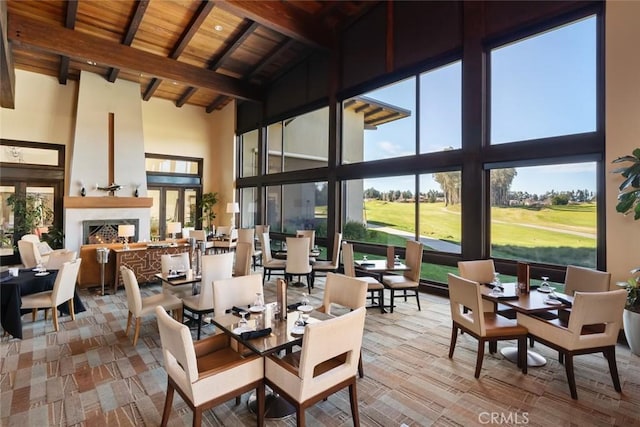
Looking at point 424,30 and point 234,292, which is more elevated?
point 424,30

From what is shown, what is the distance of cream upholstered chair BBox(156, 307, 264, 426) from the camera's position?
177 centimetres

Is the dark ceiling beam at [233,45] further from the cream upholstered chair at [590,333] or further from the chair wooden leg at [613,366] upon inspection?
the chair wooden leg at [613,366]

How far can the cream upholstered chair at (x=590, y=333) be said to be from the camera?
8.14ft

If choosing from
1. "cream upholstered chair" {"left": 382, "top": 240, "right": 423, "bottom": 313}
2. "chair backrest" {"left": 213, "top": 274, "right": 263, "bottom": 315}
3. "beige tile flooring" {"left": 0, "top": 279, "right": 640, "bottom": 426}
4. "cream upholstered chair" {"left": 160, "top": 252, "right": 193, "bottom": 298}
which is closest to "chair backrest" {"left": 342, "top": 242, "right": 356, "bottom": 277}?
"cream upholstered chair" {"left": 382, "top": 240, "right": 423, "bottom": 313}

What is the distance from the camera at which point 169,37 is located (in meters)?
6.98

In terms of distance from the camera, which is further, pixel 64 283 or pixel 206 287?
pixel 64 283

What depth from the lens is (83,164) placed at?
7.88 meters

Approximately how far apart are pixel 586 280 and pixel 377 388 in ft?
8.50

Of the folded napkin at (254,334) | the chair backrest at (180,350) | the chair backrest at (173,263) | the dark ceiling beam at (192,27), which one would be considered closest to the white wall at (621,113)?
the folded napkin at (254,334)

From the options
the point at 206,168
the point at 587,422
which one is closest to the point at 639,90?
the point at 587,422

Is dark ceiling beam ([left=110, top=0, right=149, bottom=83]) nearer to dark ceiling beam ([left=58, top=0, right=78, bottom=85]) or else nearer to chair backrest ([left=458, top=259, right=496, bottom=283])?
dark ceiling beam ([left=58, top=0, right=78, bottom=85])

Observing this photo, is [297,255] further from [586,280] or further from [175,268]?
[586,280]

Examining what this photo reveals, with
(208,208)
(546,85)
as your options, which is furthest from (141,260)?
(546,85)

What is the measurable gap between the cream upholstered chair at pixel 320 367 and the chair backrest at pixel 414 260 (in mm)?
2899
